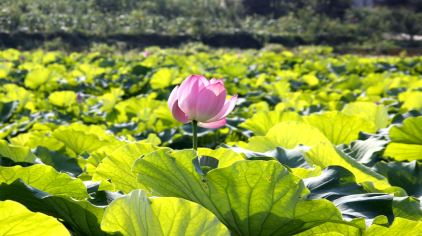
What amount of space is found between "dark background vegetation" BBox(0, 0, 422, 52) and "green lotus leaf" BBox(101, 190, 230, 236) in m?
13.7

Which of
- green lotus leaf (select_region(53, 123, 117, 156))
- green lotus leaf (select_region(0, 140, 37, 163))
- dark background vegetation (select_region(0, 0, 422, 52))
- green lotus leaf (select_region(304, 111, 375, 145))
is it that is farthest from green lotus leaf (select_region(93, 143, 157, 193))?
dark background vegetation (select_region(0, 0, 422, 52))

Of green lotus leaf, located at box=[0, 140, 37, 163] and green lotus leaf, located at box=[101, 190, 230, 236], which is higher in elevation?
green lotus leaf, located at box=[101, 190, 230, 236]

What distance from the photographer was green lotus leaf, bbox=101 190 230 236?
59 centimetres

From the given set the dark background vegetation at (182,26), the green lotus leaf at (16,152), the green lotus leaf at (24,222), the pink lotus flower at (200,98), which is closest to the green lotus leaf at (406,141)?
the pink lotus flower at (200,98)

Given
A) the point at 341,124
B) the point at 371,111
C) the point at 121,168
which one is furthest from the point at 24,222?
the point at 371,111

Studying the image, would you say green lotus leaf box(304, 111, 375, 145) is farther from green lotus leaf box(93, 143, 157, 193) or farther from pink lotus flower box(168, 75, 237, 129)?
green lotus leaf box(93, 143, 157, 193)

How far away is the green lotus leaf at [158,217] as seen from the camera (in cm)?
59

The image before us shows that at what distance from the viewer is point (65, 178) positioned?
2.71 feet

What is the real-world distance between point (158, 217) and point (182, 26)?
20723 millimetres

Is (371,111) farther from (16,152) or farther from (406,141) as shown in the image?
(16,152)

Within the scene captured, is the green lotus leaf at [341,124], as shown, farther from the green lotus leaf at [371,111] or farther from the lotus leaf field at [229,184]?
the green lotus leaf at [371,111]

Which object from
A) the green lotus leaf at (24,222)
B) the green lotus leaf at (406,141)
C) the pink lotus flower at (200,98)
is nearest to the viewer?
the green lotus leaf at (24,222)

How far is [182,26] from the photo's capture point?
21.0 meters

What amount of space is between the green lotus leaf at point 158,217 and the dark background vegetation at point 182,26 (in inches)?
538
